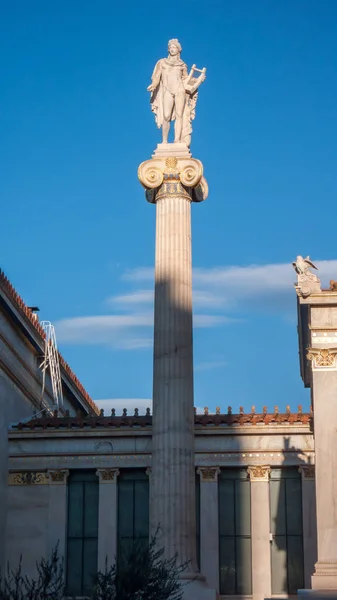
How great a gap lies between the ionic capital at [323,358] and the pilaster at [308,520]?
10926 millimetres

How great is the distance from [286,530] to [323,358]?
39.8 feet

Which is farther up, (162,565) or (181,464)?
(181,464)

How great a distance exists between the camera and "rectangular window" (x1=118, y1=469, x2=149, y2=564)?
53125mm

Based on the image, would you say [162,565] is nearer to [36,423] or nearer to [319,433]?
[319,433]

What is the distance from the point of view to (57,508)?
5366 centimetres

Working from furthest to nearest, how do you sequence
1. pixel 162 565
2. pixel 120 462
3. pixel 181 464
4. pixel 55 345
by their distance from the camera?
1. pixel 55 345
2. pixel 120 462
3. pixel 181 464
4. pixel 162 565

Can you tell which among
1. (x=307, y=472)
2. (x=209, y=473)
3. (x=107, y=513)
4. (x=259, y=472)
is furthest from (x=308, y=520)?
(x=107, y=513)

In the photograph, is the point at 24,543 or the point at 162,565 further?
the point at 24,543

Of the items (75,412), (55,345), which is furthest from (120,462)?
(75,412)

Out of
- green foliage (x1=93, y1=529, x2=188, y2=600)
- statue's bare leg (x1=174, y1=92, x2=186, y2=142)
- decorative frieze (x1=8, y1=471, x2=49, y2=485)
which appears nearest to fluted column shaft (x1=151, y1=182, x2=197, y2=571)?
statue's bare leg (x1=174, y1=92, x2=186, y2=142)

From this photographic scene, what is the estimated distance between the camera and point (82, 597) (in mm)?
50500

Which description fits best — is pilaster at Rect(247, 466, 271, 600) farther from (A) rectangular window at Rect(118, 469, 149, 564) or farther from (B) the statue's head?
(B) the statue's head

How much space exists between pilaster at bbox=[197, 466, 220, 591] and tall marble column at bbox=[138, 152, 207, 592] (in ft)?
35.9

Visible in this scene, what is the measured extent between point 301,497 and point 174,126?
15.9 meters
